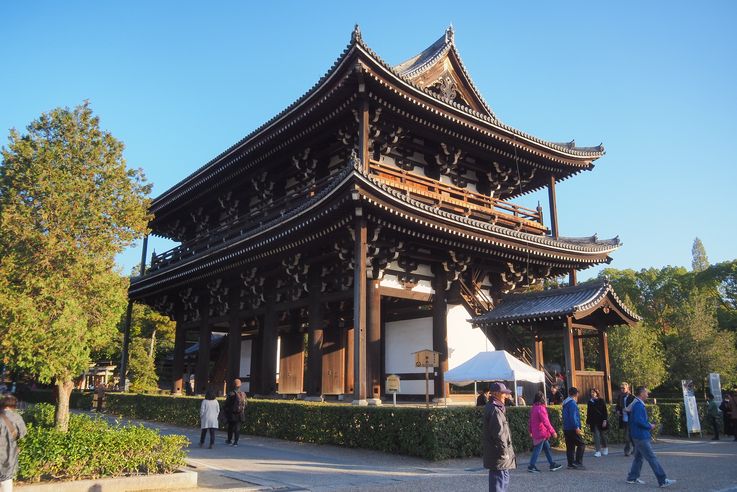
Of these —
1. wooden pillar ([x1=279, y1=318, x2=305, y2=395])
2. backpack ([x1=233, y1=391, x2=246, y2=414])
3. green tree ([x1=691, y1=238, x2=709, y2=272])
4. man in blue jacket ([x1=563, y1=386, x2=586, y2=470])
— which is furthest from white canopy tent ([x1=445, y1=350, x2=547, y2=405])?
green tree ([x1=691, y1=238, x2=709, y2=272])

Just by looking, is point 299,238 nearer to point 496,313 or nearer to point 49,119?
point 496,313

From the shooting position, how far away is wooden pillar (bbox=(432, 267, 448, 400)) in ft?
63.5

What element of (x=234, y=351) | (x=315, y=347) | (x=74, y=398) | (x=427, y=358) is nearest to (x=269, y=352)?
(x=234, y=351)

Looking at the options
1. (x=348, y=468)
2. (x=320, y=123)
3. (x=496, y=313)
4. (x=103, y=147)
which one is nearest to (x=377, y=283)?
(x=496, y=313)

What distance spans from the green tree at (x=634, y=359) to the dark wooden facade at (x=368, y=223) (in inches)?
714

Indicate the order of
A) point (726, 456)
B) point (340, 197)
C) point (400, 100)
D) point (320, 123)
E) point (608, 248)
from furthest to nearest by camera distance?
point (608, 248), point (320, 123), point (400, 100), point (340, 197), point (726, 456)

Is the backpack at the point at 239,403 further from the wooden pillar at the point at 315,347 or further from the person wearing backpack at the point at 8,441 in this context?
the person wearing backpack at the point at 8,441

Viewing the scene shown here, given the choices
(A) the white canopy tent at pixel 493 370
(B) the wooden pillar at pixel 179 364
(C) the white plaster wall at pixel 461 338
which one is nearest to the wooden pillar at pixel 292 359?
(C) the white plaster wall at pixel 461 338

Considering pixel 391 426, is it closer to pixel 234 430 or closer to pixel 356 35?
pixel 234 430

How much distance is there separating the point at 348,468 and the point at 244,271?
13.7 m

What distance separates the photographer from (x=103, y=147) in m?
11.5

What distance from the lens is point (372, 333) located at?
18234 millimetres

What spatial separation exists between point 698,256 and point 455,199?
91459 mm

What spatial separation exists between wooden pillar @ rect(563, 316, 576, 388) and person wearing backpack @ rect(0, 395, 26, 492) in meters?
14.8
